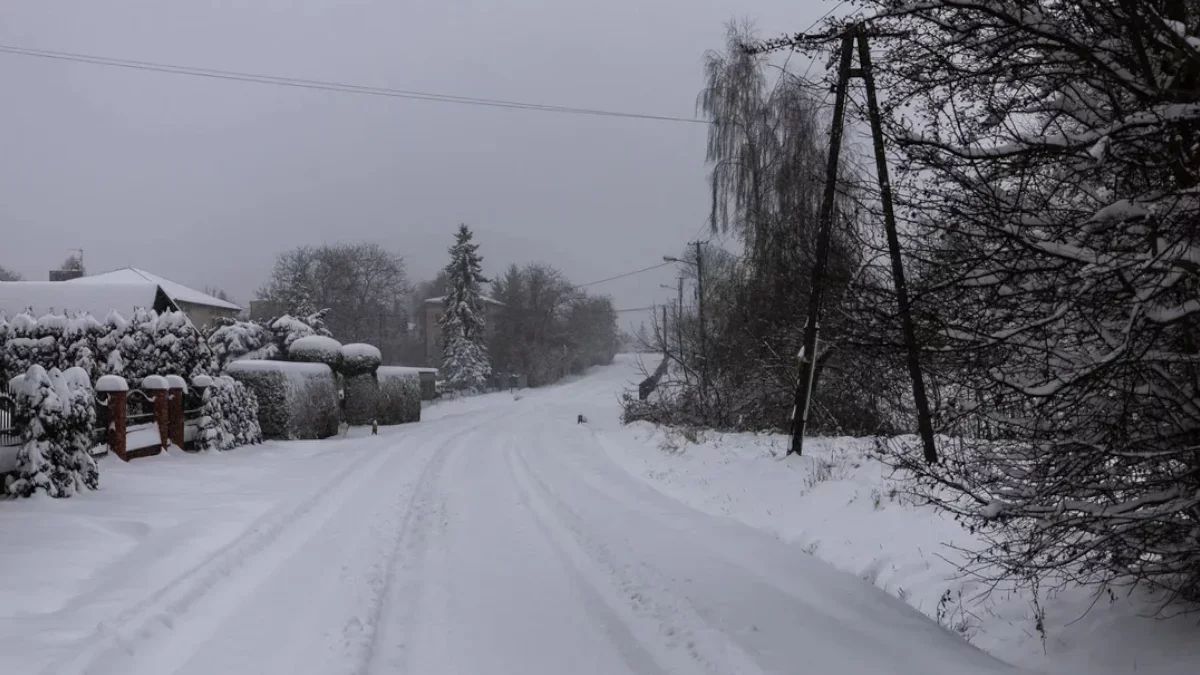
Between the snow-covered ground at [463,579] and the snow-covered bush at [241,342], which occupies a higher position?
the snow-covered bush at [241,342]

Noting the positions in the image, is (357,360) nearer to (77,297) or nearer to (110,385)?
(77,297)

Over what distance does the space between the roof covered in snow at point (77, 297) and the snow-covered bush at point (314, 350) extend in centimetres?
445

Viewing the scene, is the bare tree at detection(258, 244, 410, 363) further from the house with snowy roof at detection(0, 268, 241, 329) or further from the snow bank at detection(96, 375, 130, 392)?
the snow bank at detection(96, 375, 130, 392)

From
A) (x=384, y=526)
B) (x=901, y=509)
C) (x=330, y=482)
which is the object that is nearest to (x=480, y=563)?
(x=384, y=526)

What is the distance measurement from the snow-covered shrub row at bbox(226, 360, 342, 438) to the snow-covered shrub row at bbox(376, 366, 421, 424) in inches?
291

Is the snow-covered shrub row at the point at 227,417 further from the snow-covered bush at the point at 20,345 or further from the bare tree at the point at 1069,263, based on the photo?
the bare tree at the point at 1069,263

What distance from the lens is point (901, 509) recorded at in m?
8.77

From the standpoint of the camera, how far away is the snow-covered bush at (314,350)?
89.9 ft

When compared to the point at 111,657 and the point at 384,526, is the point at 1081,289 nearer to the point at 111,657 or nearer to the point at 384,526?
the point at 111,657

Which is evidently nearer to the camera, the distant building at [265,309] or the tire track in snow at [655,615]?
the tire track in snow at [655,615]

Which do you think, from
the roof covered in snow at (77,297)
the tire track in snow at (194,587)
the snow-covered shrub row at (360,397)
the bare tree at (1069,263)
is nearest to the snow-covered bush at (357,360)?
the snow-covered shrub row at (360,397)

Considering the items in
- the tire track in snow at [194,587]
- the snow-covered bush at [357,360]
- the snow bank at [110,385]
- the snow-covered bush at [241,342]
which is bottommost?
the tire track in snow at [194,587]

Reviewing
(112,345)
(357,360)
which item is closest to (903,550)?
(112,345)

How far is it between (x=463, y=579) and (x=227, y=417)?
44.2 feet
